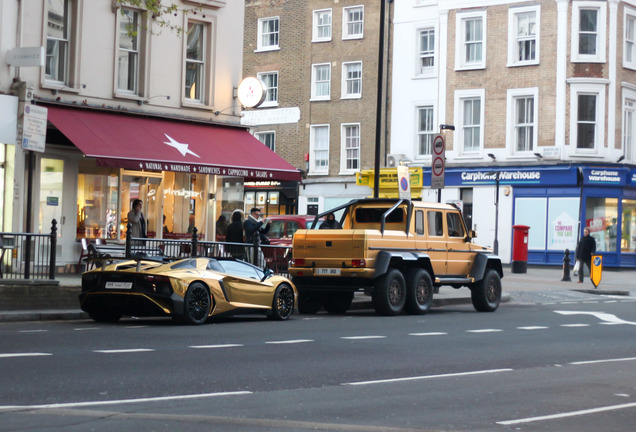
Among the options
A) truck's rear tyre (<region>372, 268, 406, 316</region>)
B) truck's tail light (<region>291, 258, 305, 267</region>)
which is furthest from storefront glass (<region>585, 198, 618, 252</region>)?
truck's tail light (<region>291, 258, 305, 267</region>)

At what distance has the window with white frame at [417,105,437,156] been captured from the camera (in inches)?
1844

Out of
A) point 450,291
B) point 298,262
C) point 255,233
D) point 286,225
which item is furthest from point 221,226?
point 298,262

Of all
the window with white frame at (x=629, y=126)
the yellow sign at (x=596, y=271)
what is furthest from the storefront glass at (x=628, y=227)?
the yellow sign at (x=596, y=271)

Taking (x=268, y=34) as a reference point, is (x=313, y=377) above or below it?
below

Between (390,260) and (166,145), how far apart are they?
23.1 ft

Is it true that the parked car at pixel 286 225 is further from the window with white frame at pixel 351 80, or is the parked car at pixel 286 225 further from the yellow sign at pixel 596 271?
the window with white frame at pixel 351 80

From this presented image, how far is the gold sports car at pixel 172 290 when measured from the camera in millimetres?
16391

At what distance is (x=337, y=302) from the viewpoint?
70.2ft

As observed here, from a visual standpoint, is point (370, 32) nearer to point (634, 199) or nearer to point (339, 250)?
point (634, 199)

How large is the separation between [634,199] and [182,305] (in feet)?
103

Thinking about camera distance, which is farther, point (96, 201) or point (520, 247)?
point (520, 247)

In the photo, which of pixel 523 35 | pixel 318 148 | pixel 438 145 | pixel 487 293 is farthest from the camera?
pixel 318 148

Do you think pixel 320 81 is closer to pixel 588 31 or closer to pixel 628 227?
pixel 588 31

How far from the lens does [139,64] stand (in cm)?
2562
